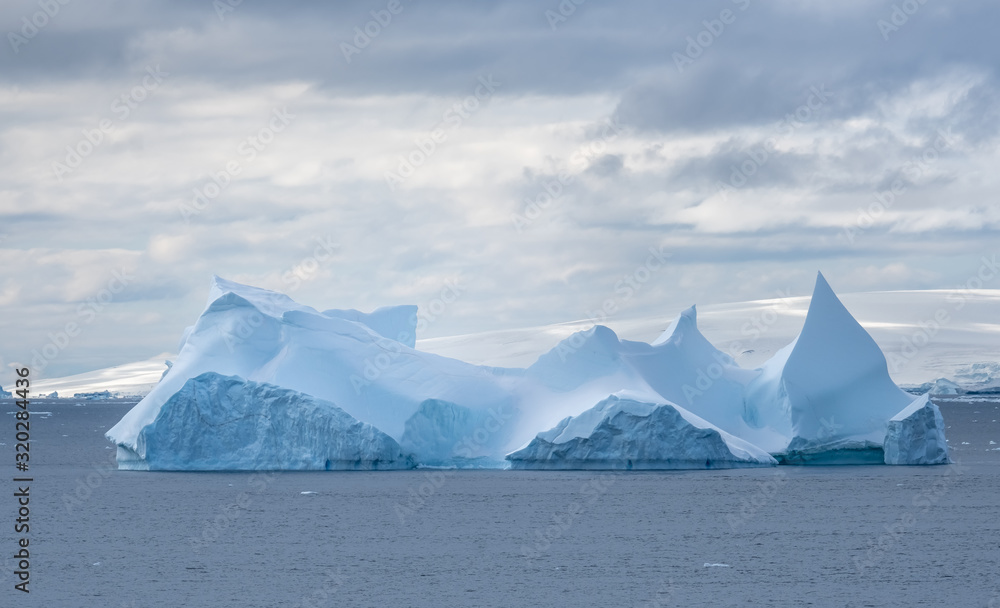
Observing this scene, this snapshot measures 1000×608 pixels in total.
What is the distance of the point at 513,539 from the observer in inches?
811

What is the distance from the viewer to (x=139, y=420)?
98.9 feet

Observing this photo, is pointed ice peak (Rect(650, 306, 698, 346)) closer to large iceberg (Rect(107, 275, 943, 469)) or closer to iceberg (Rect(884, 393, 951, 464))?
large iceberg (Rect(107, 275, 943, 469))

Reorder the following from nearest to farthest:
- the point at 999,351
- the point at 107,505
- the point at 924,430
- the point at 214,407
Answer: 1. the point at 107,505
2. the point at 214,407
3. the point at 924,430
4. the point at 999,351

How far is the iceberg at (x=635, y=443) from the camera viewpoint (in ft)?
94.9

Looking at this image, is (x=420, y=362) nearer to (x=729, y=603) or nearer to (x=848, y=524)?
(x=848, y=524)

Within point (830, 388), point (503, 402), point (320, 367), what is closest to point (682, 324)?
point (830, 388)

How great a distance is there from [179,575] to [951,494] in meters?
18.3

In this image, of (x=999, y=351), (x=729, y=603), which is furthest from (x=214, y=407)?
(x=999, y=351)

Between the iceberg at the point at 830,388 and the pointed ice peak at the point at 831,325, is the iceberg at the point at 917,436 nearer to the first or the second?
the iceberg at the point at 830,388

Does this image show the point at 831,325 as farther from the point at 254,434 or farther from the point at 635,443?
the point at 254,434

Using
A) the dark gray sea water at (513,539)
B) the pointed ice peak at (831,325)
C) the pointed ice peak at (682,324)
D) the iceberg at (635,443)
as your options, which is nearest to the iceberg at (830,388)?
the pointed ice peak at (831,325)

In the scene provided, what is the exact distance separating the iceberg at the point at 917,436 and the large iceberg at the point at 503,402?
4.1 inches

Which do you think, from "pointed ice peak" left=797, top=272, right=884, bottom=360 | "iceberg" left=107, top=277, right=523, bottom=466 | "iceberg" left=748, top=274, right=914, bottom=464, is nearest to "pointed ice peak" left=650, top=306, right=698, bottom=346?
"iceberg" left=748, top=274, right=914, bottom=464

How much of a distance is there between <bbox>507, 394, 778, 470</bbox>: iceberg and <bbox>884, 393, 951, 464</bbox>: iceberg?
3.55m
